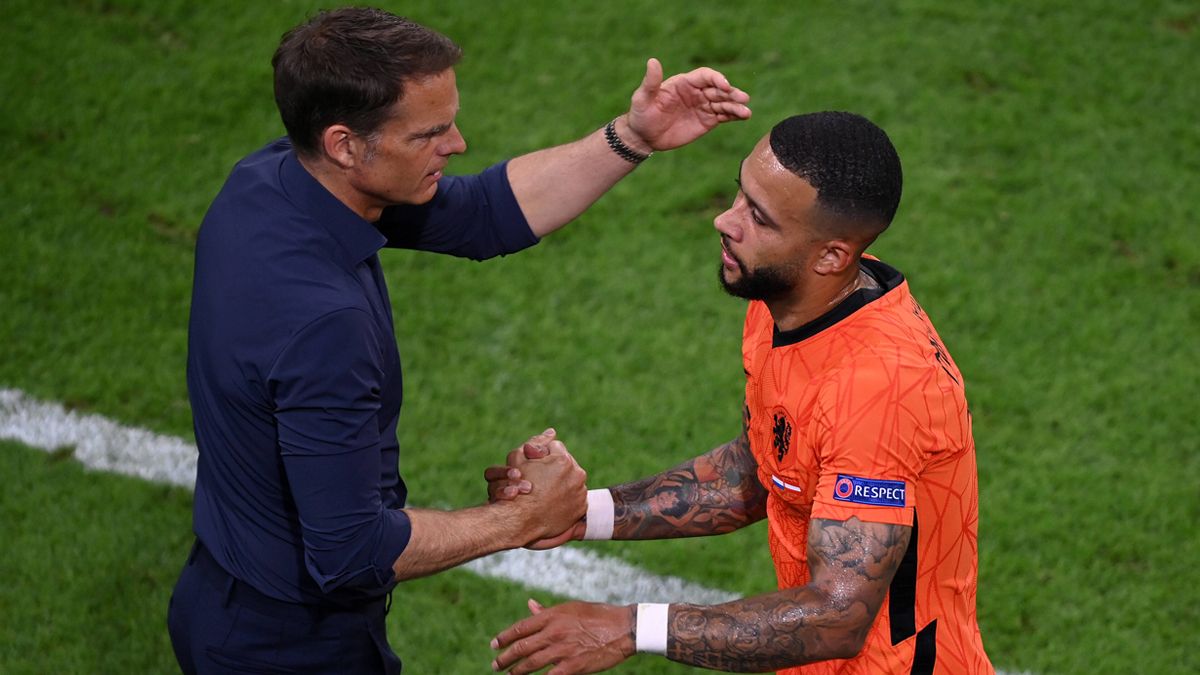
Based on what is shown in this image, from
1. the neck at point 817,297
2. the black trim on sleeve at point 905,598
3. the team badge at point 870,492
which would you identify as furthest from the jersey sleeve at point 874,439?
the neck at point 817,297

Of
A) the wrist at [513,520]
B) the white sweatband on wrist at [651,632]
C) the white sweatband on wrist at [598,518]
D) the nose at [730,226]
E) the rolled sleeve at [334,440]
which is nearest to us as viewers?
the rolled sleeve at [334,440]

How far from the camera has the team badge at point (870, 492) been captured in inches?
126

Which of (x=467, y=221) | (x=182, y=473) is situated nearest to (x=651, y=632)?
(x=467, y=221)

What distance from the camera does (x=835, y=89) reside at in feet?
26.9

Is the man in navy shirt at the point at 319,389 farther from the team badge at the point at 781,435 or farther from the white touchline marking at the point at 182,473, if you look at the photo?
the white touchline marking at the point at 182,473

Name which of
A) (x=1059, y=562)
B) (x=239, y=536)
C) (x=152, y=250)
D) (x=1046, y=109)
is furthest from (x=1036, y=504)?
(x=152, y=250)

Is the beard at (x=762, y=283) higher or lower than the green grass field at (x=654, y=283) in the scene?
higher

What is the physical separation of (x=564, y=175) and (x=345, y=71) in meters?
1.13

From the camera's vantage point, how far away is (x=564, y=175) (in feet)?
14.2

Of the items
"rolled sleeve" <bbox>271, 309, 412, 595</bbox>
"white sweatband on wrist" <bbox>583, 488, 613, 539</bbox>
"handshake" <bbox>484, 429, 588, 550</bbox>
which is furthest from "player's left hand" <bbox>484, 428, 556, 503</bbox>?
"rolled sleeve" <bbox>271, 309, 412, 595</bbox>

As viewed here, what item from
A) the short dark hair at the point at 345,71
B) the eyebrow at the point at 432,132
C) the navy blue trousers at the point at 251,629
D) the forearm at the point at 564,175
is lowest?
the navy blue trousers at the point at 251,629

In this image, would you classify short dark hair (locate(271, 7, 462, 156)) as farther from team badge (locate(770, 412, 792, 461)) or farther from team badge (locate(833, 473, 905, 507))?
team badge (locate(833, 473, 905, 507))

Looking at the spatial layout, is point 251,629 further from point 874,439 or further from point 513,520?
point 874,439

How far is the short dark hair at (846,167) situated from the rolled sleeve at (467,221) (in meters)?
1.10
